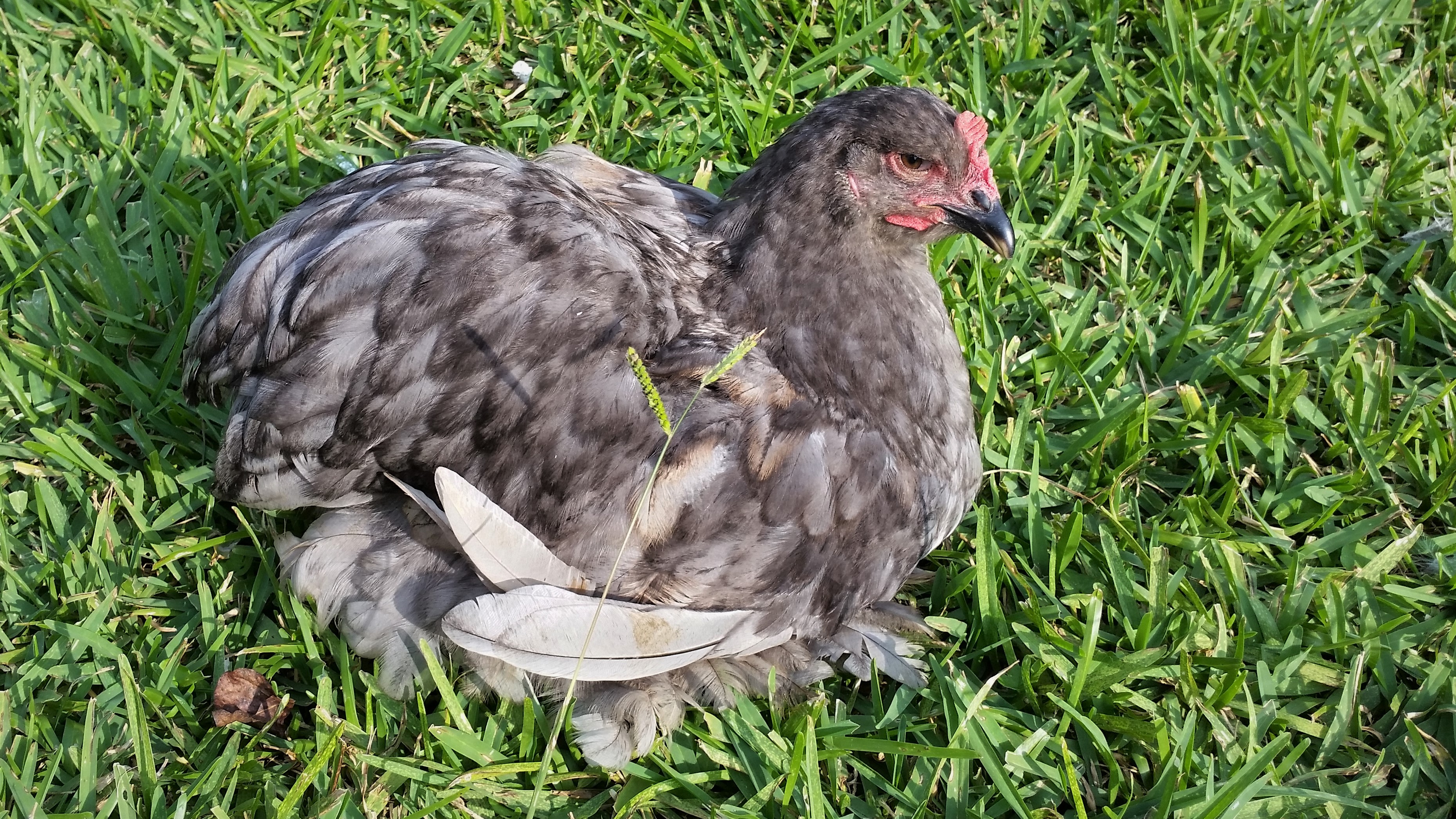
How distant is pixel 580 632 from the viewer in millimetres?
2484

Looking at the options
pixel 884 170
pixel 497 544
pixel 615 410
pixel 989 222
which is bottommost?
pixel 497 544

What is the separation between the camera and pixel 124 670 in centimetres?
263

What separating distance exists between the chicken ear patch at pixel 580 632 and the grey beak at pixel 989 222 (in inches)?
41.5

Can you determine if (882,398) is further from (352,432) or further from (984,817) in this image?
(352,432)

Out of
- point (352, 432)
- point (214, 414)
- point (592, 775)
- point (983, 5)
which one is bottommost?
point (592, 775)

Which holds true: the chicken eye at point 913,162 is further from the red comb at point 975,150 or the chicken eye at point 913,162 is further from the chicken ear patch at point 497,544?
the chicken ear patch at point 497,544

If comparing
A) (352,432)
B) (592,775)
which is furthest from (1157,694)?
(352,432)

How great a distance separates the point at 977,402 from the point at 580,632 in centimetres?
142

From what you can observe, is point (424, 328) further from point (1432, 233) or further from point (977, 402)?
point (1432, 233)

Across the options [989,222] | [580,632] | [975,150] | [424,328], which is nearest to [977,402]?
[989,222]

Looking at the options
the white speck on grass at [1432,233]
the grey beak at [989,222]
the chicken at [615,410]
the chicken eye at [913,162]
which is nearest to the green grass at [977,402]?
the white speck on grass at [1432,233]

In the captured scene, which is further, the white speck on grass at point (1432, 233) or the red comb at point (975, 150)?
the white speck on grass at point (1432, 233)

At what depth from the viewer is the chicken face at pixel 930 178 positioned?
265 cm

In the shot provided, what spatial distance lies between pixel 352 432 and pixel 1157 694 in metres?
1.99
